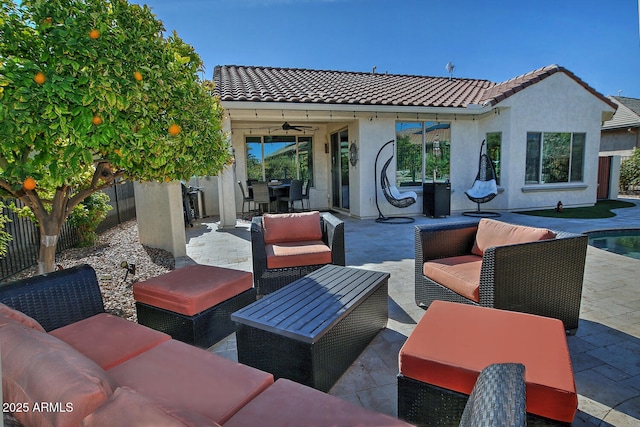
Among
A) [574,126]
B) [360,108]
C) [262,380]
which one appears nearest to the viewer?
[262,380]

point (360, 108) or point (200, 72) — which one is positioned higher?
point (360, 108)

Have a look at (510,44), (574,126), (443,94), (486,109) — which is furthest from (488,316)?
(510,44)

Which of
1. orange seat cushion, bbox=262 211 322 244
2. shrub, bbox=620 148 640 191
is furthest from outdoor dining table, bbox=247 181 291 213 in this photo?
shrub, bbox=620 148 640 191

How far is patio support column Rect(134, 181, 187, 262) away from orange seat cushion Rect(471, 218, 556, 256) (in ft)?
13.7

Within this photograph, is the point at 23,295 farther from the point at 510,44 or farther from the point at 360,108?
the point at 510,44

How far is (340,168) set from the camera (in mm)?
9867

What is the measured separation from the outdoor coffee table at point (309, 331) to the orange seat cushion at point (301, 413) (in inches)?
19.5

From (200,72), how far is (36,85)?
45.1 inches

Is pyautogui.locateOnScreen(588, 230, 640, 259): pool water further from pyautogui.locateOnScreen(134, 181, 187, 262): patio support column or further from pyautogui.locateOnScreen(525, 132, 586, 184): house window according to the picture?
pyautogui.locateOnScreen(134, 181, 187, 262): patio support column

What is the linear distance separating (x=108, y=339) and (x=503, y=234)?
3035 millimetres

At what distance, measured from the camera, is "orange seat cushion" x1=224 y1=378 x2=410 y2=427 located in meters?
1.15

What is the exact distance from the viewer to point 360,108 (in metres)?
7.88

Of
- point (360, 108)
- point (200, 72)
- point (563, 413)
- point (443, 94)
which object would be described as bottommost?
point (563, 413)

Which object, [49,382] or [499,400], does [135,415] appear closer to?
[49,382]
